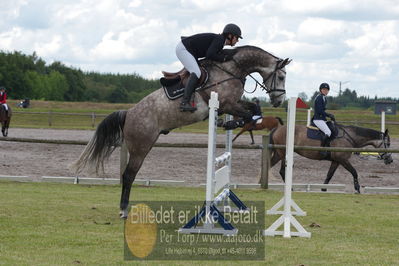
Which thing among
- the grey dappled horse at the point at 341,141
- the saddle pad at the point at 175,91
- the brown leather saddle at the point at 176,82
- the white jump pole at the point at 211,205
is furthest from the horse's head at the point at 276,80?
the grey dappled horse at the point at 341,141

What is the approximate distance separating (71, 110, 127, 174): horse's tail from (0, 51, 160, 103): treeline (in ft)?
233

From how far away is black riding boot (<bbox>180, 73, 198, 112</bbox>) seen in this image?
27.6ft

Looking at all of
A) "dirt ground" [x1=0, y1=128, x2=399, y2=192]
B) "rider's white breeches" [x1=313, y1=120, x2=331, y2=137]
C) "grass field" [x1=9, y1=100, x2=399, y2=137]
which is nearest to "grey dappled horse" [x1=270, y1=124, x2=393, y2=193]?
"rider's white breeches" [x1=313, y1=120, x2=331, y2=137]

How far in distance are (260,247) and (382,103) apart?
53937mm

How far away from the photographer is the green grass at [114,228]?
630 centimetres

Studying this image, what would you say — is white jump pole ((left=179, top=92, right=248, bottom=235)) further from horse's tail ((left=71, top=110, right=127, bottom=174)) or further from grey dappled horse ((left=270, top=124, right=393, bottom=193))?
grey dappled horse ((left=270, top=124, right=393, bottom=193))

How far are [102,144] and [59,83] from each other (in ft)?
269

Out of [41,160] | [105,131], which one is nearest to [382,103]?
[41,160]

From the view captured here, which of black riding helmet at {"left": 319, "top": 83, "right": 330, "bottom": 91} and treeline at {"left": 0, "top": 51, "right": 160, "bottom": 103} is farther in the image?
treeline at {"left": 0, "top": 51, "right": 160, "bottom": 103}

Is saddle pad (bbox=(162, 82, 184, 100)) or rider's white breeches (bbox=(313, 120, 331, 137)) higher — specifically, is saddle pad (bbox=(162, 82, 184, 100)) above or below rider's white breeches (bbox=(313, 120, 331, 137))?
above

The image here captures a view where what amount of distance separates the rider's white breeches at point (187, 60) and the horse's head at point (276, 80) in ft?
3.09

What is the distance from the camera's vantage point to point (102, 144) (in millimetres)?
9555

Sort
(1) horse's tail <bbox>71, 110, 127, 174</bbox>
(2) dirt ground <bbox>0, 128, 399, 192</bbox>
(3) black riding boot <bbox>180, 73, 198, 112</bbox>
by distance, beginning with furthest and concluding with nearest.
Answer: (2) dirt ground <bbox>0, 128, 399, 192</bbox> < (1) horse's tail <bbox>71, 110, 127, 174</bbox> < (3) black riding boot <bbox>180, 73, 198, 112</bbox>

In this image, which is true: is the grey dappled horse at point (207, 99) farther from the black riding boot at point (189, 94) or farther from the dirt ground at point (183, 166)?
the dirt ground at point (183, 166)
